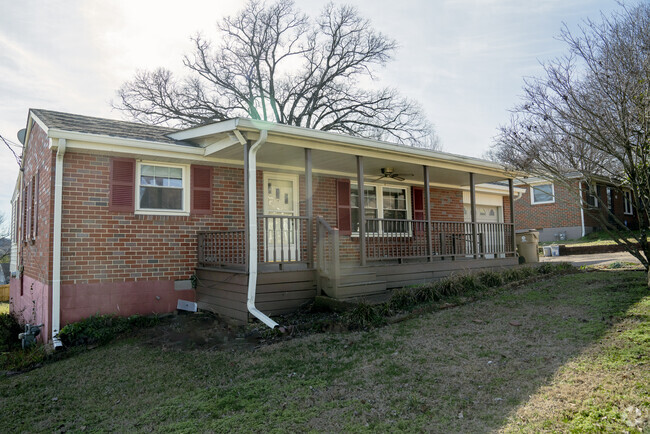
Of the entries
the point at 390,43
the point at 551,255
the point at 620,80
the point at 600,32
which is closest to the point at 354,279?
the point at 620,80

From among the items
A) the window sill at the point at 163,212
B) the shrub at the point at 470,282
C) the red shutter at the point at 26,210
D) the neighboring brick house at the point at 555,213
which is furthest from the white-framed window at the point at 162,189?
the neighboring brick house at the point at 555,213

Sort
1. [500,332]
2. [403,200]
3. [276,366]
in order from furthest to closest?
[403,200] < [500,332] < [276,366]

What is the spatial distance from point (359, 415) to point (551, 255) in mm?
16372

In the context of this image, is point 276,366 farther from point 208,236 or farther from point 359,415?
point 208,236

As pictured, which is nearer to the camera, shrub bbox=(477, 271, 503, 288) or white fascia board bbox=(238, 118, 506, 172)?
white fascia board bbox=(238, 118, 506, 172)

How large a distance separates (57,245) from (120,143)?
80.7 inches

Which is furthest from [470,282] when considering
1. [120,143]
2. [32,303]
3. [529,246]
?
[32,303]

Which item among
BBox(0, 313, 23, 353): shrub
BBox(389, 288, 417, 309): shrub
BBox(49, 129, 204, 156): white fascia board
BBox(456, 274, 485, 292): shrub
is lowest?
BBox(0, 313, 23, 353): shrub

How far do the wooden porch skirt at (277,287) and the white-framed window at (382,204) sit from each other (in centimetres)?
282

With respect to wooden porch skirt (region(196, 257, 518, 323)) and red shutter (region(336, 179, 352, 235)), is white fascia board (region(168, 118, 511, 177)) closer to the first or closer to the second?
red shutter (region(336, 179, 352, 235))

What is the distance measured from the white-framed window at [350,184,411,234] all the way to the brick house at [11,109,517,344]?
1.33 meters

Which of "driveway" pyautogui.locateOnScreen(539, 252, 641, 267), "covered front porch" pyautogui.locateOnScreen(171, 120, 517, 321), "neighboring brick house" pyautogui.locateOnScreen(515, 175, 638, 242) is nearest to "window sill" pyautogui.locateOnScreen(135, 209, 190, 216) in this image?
"covered front porch" pyautogui.locateOnScreen(171, 120, 517, 321)

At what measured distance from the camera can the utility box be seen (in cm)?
1301

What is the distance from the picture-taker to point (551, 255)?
56.9ft
